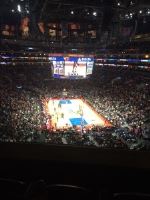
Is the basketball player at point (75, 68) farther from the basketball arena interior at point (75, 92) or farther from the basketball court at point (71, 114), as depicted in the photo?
the basketball court at point (71, 114)

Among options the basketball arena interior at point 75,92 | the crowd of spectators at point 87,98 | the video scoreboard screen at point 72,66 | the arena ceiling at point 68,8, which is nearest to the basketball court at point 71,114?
the basketball arena interior at point 75,92

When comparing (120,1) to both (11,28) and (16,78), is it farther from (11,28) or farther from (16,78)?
(16,78)

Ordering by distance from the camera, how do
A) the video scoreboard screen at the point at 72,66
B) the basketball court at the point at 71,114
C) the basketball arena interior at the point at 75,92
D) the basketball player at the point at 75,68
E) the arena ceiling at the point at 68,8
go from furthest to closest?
the basketball court at the point at 71,114 < the basketball player at the point at 75,68 < the video scoreboard screen at the point at 72,66 < the arena ceiling at the point at 68,8 < the basketball arena interior at the point at 75,92

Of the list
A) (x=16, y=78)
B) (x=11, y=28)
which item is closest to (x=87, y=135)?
(x=16, y=78)

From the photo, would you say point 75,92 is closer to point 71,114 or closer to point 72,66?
point 72,66

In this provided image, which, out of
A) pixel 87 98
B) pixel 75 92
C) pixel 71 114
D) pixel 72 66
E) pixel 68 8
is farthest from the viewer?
pixel 71 114

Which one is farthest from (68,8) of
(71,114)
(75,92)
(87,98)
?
(71,114)
